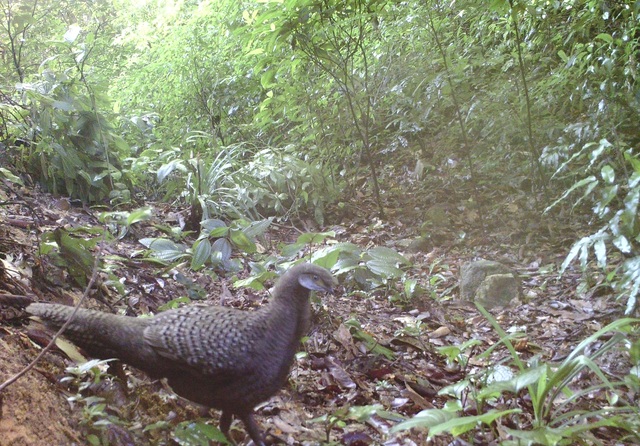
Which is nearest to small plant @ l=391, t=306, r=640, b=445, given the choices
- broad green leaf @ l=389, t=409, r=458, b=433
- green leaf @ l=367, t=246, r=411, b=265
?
broad green leaf @ l=389, t=409, r=458, b=433

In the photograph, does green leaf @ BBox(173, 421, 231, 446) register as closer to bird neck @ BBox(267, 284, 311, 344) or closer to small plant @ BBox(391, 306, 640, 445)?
bird neck @ BBox(267, 284, 311, 344)

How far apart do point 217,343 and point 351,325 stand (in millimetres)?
1451

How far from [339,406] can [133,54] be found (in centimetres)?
977

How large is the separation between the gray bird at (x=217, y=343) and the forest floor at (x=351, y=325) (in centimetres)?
21

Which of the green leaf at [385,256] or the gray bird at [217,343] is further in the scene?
the green leaf at [385,256]

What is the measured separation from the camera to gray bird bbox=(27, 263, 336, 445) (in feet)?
6.64

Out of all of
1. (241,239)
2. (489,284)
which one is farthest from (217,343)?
(489,284)

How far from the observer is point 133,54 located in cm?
1064

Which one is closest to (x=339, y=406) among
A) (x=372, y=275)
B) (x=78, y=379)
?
(x=78, y=379)

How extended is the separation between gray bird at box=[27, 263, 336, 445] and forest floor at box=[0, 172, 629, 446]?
208mm

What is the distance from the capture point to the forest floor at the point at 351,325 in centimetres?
216

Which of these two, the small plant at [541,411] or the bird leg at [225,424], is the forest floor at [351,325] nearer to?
the bird leg at [225,424]

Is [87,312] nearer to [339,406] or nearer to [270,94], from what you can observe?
[339,406]

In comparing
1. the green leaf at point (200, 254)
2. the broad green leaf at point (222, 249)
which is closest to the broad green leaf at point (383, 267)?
the broad green leaf at point (222, 249)
